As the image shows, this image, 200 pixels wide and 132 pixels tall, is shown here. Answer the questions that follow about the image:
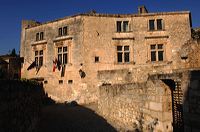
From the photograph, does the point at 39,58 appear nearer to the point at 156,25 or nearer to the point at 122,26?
the point at 122,26

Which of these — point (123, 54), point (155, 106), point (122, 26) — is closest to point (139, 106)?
point (155, 106)

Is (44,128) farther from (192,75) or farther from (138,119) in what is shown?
(192,75)

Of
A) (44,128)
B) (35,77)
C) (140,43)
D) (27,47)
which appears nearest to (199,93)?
(44,128)

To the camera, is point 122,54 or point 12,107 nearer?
point 12,107

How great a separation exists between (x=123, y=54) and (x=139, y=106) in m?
13.7

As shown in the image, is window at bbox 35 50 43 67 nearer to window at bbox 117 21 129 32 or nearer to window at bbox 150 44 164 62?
window at bbox 117 21 129 32

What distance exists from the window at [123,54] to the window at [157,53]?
2.33m

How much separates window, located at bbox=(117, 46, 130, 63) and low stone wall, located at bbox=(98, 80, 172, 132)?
9.23 m

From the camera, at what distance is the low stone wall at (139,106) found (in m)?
8.32

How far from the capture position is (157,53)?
2334cm

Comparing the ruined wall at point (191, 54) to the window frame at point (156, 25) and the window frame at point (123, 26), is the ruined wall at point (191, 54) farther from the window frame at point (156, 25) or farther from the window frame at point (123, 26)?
the window frame at point (123, 26)

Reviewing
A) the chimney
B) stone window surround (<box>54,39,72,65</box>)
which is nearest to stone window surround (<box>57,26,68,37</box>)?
stone window surround (<box>54,39,72,65</box>)

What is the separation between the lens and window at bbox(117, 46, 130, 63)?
77.3 ft

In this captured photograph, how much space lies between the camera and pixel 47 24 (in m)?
26.0
